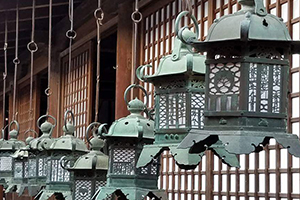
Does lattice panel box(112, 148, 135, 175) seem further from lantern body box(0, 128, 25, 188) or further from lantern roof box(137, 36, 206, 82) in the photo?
lantern body box(0, 128, 25, 188)

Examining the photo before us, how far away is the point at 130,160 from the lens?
4.13 metres

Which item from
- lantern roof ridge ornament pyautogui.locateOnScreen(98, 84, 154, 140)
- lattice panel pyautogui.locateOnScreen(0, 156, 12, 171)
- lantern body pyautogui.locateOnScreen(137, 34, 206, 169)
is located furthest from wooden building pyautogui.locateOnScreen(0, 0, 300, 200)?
lattice panel pyautogui.locateOnScreen(0, 156, 12, 171)

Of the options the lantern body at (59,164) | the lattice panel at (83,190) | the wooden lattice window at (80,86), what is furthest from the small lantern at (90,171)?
the wooden lattice window at (80,86)

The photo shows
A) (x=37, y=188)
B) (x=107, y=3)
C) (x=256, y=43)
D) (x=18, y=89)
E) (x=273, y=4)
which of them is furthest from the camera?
(x=18, y=89)

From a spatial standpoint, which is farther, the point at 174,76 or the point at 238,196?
the point at 238,196

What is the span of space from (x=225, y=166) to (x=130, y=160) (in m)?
1.97

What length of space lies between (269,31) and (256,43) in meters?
0.07

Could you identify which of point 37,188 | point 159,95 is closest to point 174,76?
point 159,95

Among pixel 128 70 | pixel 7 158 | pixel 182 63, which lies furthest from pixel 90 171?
pixel 128 70

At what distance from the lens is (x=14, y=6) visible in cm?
908

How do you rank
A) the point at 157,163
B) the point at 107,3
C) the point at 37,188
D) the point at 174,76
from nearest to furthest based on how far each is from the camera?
the point at 174,76 → the point at 157,163 → the point at 37,188 → the point at 107,3

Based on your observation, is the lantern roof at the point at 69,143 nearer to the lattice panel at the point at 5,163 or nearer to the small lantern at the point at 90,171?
the small lantern at the point at 90,171

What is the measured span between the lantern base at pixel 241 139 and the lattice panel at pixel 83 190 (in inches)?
86.2

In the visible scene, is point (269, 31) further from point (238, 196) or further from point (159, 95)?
point (238, 196)
